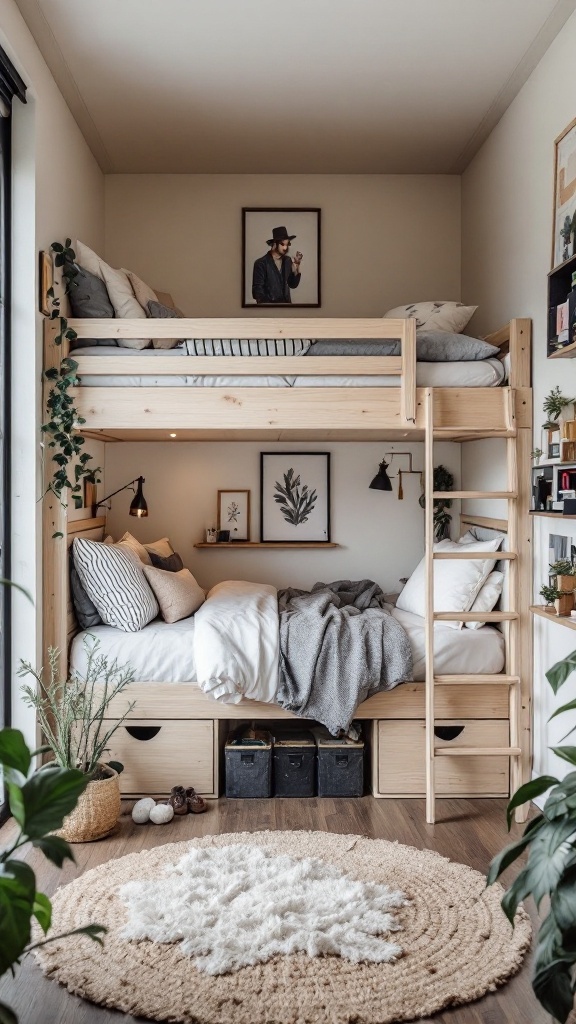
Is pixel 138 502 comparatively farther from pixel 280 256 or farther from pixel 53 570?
pixel 280 256

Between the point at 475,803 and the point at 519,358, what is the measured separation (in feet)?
6.20

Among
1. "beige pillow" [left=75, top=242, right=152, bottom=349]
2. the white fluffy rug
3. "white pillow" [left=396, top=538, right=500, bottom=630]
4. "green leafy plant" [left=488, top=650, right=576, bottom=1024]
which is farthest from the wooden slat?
"green leafy plant" [left=488, top=650, right=576, bottom=1024]

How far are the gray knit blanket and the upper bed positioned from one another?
2.80 feet

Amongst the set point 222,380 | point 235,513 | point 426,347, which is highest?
point 426,347

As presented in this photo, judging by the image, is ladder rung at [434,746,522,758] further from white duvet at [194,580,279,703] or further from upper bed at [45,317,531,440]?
upper bed at [45,317,531,440]

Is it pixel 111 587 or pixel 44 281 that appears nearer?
pixel 44 281

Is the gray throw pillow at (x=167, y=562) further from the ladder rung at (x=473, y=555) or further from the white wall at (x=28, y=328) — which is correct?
the ladder rung at (x=473, y=555)

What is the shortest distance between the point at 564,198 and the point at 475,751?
2.17m

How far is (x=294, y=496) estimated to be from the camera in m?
4.70

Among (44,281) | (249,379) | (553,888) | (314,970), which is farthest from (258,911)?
(44,281)

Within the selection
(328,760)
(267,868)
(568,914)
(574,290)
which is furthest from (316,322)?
(568,914)

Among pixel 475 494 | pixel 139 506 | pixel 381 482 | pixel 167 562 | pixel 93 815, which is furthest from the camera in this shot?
pixel 381 482

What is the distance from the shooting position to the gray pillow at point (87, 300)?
3.58 m

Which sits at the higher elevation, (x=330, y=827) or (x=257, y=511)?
(x=257, y=511)
